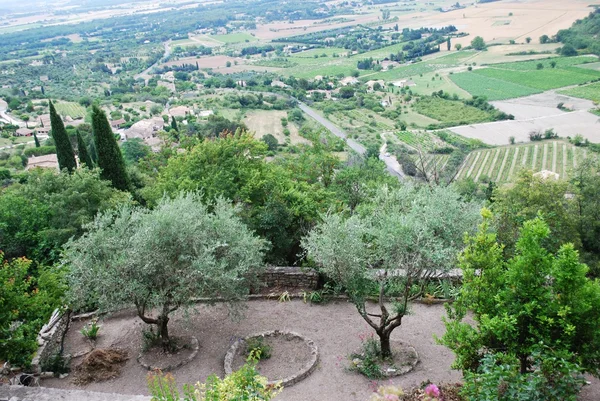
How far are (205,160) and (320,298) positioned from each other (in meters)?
8.32

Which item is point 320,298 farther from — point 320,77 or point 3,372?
point 320,77

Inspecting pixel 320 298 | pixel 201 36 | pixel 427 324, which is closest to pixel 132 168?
pixel 320 298

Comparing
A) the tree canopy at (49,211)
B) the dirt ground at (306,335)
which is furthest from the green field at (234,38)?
the dirt ground at (306,335)

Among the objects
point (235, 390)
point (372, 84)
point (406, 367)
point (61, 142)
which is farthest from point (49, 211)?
point (372, 84)

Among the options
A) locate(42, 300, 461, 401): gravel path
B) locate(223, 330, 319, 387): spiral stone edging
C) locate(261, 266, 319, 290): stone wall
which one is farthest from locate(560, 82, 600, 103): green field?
locate(223, 330, 319, 387): spiral stone edging

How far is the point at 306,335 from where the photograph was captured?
1444 cm

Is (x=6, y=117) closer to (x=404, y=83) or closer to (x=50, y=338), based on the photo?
(x=404, y=83)

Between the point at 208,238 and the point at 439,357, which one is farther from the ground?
the point at 208,238

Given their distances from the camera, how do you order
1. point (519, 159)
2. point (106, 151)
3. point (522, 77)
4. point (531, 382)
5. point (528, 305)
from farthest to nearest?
point (522, 77)
point (519, 159)
point (106, 151)
point (528, 305)
point (531, 382)

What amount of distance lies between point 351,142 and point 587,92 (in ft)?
138

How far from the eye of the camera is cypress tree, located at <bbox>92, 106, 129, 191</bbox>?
2672 centimetres

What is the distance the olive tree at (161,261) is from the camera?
40.9 feet

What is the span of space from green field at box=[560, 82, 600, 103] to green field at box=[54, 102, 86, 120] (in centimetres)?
8083

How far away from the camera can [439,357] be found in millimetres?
12953
